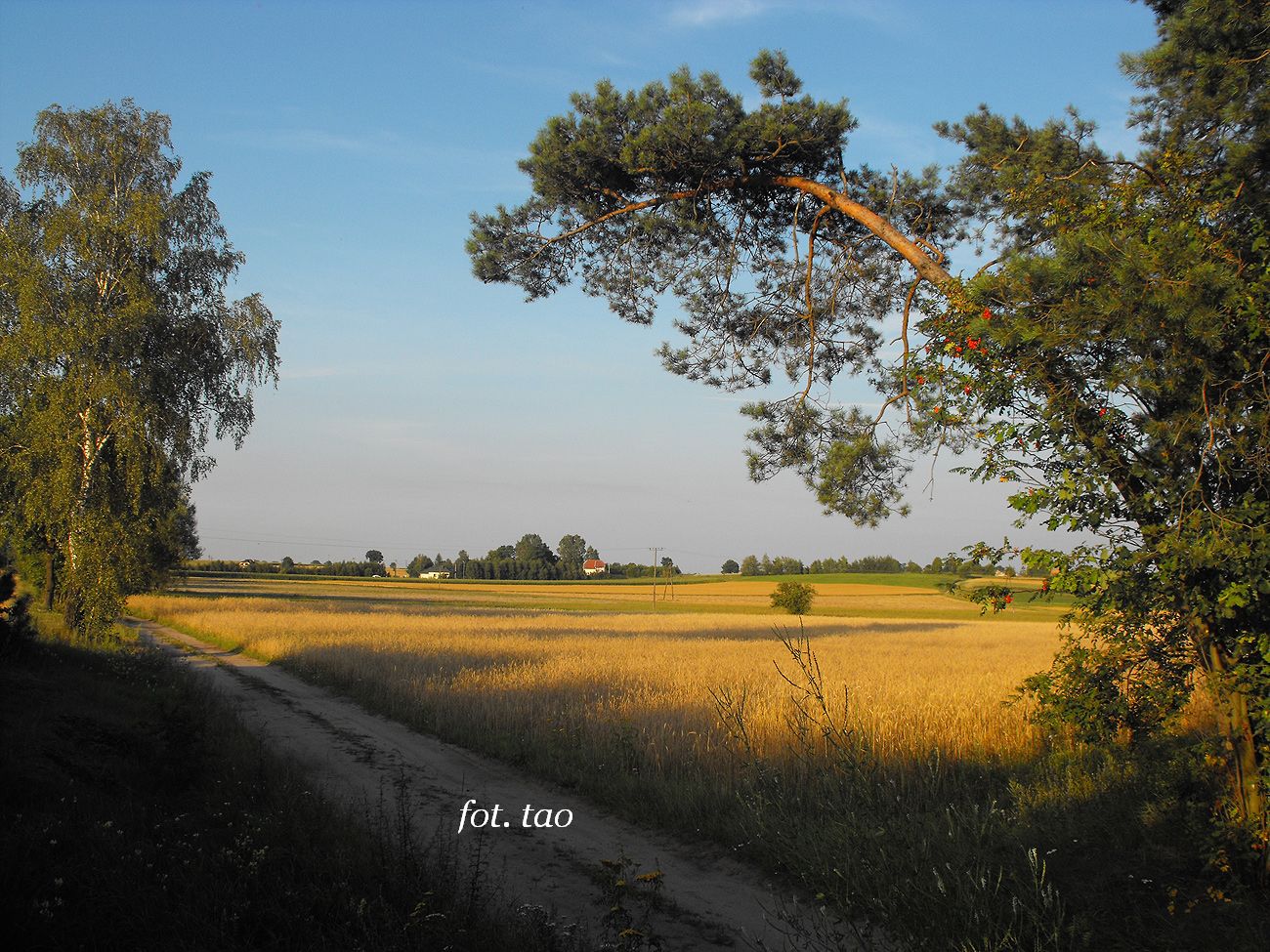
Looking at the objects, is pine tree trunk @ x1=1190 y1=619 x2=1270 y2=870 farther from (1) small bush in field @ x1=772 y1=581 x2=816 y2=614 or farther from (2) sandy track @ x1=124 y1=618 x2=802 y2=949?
(1) small bush in field @ x1=772 y1=581 x2=816 y2=614

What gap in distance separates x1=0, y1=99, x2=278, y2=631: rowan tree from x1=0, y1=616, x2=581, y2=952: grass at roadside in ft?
45.0

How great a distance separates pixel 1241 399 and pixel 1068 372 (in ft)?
3.37

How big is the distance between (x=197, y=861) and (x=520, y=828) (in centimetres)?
311

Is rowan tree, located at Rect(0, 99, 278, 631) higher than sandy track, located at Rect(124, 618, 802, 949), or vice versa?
rowan tree, located at Rect(0, 99, 278, 631)

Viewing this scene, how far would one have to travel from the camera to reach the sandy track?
18.0 feet

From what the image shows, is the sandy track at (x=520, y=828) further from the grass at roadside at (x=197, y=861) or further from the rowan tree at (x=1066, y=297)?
the rowan tree at (x=1066, y=297)

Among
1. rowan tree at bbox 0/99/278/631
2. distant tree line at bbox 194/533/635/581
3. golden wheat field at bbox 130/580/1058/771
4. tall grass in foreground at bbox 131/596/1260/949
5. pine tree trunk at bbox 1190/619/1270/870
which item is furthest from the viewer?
distant tree line at bbox 194/533/635/581

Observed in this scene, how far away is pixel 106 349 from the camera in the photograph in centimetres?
2052

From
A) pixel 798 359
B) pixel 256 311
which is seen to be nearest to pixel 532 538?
pixel 256 311

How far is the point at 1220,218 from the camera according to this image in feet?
19.2

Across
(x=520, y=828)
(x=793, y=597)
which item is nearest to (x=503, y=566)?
(x=793, y=597)

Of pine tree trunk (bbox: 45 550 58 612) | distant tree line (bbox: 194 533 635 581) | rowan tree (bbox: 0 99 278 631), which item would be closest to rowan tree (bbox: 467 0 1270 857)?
rowan tree (bbox: 0 99 278 631)

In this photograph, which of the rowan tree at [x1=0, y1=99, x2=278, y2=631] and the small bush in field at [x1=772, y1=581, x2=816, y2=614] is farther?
the small bush in field at [x1=772, y1=581, x2=816, y2=614]

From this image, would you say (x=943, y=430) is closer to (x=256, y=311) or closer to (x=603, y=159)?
(x=603, y=159)
